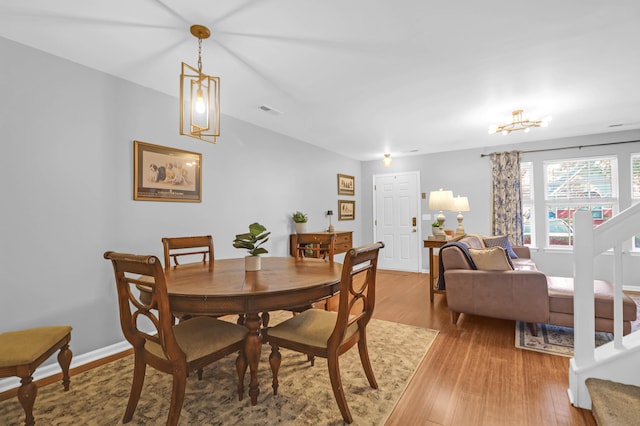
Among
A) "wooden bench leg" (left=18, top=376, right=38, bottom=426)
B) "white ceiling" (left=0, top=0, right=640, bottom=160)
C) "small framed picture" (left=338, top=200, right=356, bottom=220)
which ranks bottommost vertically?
"wooden bench leg" (left=18, top=376, right=38, bottom=426)

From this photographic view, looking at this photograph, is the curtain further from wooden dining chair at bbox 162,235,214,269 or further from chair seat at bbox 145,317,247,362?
chair seat at bbox 145,317,247,362

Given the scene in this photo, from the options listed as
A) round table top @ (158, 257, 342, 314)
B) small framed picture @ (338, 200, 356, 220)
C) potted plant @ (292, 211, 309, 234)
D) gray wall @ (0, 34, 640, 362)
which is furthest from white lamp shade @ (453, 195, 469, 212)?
gray wall @ (0, 34, 640, 362)

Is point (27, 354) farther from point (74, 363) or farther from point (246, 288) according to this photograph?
point (246, 288)

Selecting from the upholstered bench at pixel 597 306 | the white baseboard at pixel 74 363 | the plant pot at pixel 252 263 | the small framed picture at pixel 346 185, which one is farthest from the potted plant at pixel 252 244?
the small framed picture at pixel 346 185

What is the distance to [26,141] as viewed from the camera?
2.12 meters

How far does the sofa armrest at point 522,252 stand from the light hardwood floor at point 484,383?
6.35ft

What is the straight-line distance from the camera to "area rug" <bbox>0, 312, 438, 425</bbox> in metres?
1.70

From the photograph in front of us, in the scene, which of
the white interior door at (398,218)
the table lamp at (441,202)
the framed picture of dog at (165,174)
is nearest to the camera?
the framed picture of dog at (165,174)

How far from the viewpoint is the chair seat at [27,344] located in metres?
1.59

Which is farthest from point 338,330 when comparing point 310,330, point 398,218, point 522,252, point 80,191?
point 398,218

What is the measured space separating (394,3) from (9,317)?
321 cm

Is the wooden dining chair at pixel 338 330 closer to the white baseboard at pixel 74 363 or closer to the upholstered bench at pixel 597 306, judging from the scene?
the white baseboard at pixel 74 363

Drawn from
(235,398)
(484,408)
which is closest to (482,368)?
(484,408)

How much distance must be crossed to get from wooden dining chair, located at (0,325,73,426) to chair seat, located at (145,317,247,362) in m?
0.64
